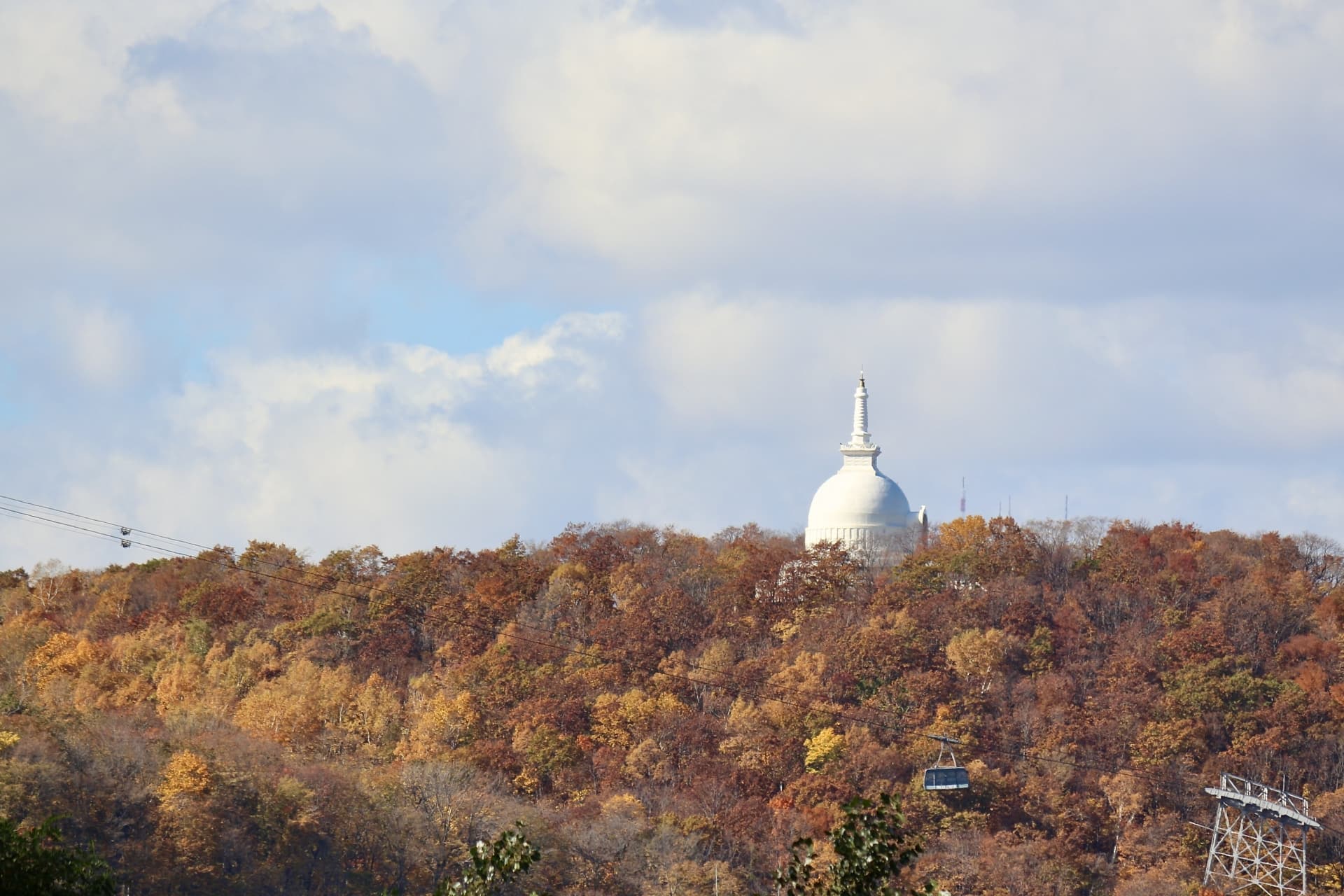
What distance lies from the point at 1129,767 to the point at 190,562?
50.2 m

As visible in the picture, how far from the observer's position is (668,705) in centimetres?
7812

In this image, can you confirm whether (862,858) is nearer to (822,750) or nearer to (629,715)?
(822,750)

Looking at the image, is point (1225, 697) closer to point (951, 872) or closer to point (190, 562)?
point (951, 872)

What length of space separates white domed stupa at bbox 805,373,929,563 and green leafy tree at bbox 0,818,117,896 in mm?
80095

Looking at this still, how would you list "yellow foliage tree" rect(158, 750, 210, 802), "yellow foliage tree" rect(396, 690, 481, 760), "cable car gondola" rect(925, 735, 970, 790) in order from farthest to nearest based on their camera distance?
"yellow foliage tree" rect(396, 690, 481, 760), "yellow foliage tree" rect(158, 750, 210, 802), "cable car gondola" rect(925, 735, 970, 790)

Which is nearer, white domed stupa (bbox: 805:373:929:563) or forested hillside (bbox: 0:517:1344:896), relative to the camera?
forested hillside (bbox: 0:517:1344:896)

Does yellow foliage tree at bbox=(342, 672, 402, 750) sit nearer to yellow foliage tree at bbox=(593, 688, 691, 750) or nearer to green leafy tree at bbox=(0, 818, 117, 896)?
yellow foliage tree at bbox=(593, 688, 691, 750)

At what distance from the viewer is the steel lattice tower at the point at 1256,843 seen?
64.4m

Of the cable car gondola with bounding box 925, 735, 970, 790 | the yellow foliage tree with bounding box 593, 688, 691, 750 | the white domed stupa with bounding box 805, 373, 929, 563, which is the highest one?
the white domed stupa with bounding box 805, 373, 929, 563

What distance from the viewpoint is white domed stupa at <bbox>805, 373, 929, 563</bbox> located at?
10900cm

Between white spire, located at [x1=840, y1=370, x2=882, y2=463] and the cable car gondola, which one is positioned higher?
white spire, located at [x1=840, y1=370, x2=882, y2=463]

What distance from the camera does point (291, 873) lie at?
64438 mm

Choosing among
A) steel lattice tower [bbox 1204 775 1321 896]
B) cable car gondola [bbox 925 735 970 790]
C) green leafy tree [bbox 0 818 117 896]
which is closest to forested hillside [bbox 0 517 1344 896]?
steel lattice tower [bbox 1204 775 1321 896]

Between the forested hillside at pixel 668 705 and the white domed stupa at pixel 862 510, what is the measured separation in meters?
A: 8.19
